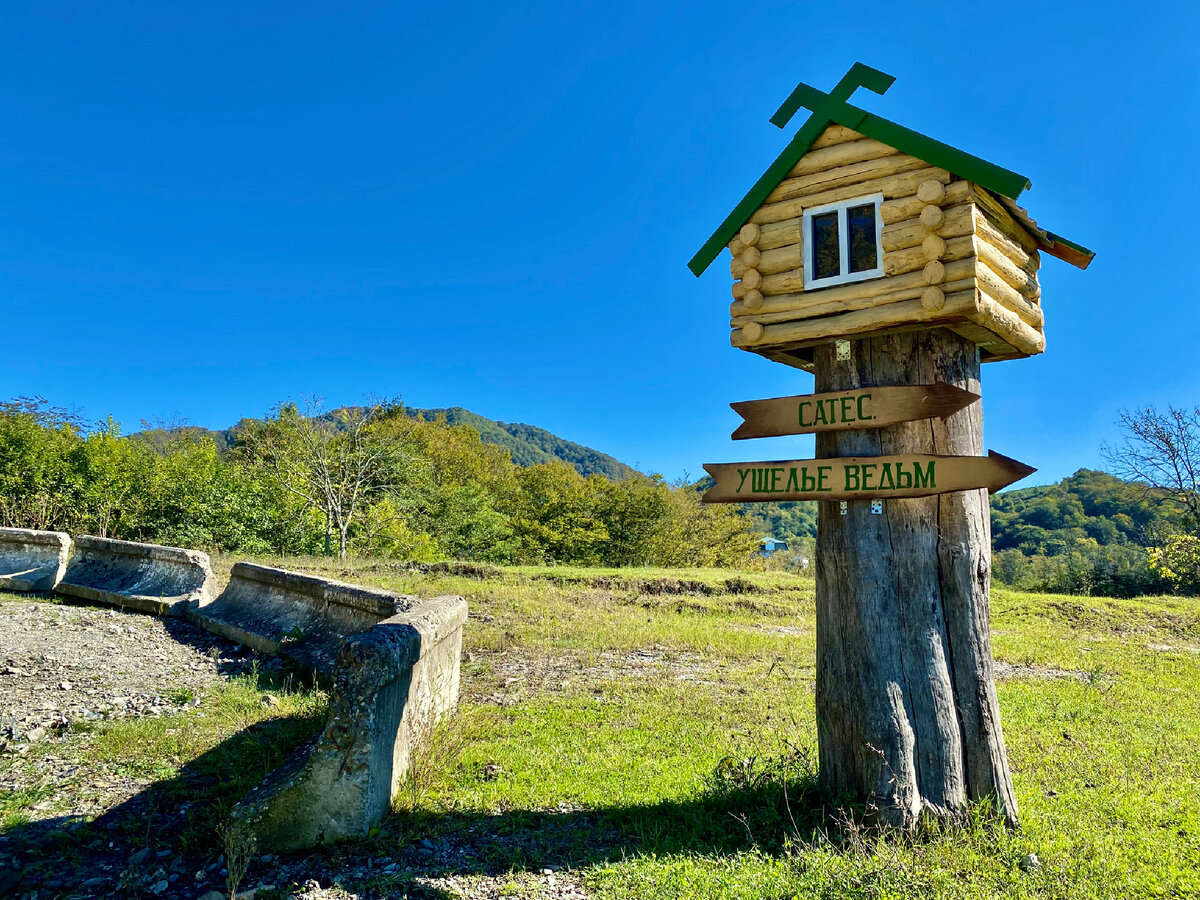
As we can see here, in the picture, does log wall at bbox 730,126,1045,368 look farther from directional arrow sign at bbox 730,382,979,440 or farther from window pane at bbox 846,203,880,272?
directional arrow sign at bbox 730,382,979,440

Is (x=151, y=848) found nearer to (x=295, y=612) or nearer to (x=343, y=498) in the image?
(x=295, y=612)

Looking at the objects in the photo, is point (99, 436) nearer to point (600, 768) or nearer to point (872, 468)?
point (600, 768)

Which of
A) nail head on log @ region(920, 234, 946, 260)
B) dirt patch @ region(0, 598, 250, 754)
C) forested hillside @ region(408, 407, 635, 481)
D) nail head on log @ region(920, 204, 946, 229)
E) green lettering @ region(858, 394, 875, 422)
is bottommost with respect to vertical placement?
dirt patch @ region(0, 598, 250, 754)

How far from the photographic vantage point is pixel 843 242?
3885 mm

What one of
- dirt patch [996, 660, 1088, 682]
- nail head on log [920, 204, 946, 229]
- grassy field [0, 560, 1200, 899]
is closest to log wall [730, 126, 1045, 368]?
nail head on log [920, 204, 946, 229]

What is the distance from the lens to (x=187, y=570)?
10219 millimetres

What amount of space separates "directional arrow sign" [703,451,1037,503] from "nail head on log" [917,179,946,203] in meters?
1.40

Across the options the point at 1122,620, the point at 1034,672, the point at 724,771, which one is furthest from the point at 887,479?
the point at 1122,620

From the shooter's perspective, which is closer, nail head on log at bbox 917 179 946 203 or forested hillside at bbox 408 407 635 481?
nail head on log at bbox 917 179 946 203

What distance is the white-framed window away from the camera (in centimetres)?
380

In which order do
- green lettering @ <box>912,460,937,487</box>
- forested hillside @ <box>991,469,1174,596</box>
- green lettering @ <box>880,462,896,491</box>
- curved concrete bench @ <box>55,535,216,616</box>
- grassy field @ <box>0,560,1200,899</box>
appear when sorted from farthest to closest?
forested hillside @ <box>991,469,1174,596</box>
curved concrete bench @ <box>55,535,216,616</box>
green lettering @ <box>880,462,896,491</box>
green lettering @ <box>912,460,937,487</box>
grassy field @ <box>0,560,1200,899</box>

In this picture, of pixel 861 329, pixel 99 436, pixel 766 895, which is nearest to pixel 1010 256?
pixel 861 329

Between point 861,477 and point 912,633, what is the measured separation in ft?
2.89

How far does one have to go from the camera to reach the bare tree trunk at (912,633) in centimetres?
349
